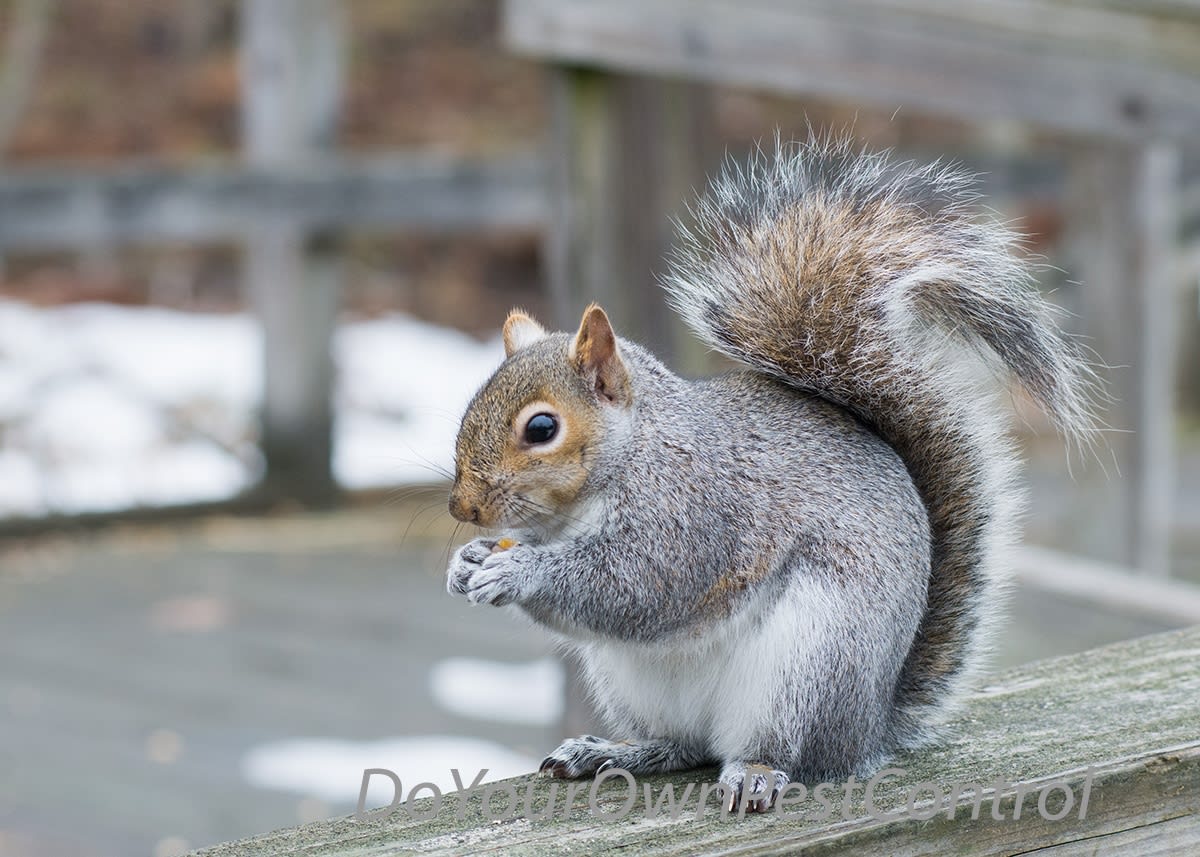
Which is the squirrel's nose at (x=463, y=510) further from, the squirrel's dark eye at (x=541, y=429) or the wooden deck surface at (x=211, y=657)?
the wooden deck surface at (x=211, y=657)

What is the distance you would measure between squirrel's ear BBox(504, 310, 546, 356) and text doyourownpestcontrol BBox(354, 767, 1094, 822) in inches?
15.5

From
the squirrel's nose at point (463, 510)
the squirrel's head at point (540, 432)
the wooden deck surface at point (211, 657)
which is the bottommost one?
the wooden deck surface at point (211, 657)

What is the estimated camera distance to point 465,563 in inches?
51.6

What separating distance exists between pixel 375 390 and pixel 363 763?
3.82 metres

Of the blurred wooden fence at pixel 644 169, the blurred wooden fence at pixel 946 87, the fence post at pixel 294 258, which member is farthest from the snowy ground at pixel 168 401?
the blurred wooden fence at pixel 946 87

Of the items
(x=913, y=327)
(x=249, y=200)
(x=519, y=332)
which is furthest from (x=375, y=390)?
(x=913, y=327)

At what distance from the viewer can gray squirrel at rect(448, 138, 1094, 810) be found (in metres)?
1.29

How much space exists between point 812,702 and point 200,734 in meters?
2.29

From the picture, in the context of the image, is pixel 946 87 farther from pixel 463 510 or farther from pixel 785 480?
pixel 463 510

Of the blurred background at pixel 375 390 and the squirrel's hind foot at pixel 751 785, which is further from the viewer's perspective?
the blurred background at pixel 375 390

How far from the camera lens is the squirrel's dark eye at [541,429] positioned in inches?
52.5

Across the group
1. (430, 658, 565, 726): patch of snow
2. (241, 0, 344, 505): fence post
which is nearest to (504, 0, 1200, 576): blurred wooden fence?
(430, 658, 565, 726): patch of snow

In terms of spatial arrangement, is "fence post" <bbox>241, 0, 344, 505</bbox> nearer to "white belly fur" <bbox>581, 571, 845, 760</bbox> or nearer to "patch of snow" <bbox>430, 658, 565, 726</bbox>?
"patch of snow" <bbox>430, 658, 565, 726</bbox>

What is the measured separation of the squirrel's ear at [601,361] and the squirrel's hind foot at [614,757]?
300 millimetres
